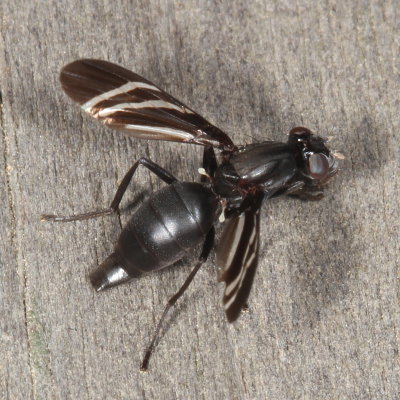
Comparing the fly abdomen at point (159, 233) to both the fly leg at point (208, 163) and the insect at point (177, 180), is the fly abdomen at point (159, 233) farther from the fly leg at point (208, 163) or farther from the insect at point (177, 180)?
the fly leg at point (208, 163)

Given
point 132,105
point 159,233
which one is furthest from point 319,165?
point 132,105

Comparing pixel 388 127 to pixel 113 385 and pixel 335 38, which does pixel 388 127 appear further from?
pixel 113 385

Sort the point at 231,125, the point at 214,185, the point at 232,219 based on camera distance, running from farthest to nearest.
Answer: the point at 231,125, the point at 214,185, the point at 232,219

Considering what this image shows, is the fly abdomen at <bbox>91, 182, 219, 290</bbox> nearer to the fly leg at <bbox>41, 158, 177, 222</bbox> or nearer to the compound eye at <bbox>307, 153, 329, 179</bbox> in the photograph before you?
the fly leg at <bbox>41, 158, 177, 222</bbox>

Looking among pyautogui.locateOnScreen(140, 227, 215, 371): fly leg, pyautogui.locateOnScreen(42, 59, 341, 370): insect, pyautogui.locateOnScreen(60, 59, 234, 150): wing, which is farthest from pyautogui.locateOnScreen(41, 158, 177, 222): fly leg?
pyautogui.locateOnScreen(140, 227, 215, 371): fly leg

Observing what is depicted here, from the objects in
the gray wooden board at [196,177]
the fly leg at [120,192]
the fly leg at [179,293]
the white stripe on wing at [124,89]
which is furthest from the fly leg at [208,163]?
the white stripe on wing at [124,89]

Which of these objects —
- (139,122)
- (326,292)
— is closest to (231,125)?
(139,122)
